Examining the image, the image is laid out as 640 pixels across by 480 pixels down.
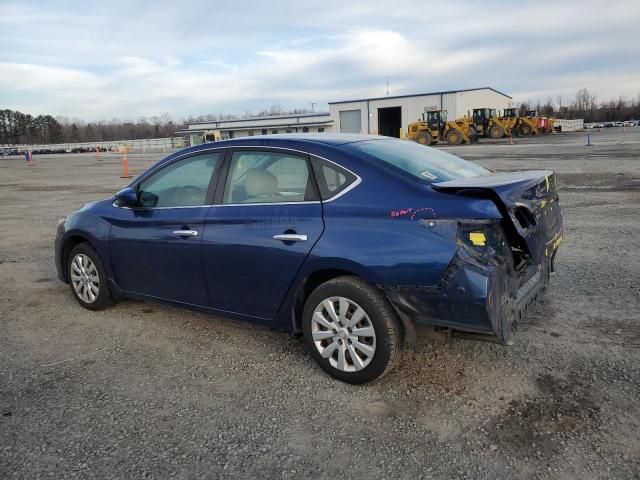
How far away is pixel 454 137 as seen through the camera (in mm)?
41312

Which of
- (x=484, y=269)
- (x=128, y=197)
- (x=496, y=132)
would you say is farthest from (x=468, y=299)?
(x=496, y=132)

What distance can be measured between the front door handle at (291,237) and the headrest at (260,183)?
1.22 ft

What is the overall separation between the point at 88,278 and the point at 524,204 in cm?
393

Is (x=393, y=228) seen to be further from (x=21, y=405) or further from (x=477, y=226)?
(x=21, y=405)

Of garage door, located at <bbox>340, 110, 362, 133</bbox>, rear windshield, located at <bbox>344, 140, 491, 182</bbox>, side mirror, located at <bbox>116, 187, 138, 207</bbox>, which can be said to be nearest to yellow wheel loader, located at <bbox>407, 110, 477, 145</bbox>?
garage door, located at <bbox>340, 110, 362, 133</bbox>

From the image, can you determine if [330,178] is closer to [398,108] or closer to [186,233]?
[186,233]

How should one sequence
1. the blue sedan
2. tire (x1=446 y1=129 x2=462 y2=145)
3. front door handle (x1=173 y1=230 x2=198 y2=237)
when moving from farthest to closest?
tire (x1=446 y1=129 x2=462 y2=145) → front door handle (x1=173 y1=230 x2=198 y2=237) → the blue sedan

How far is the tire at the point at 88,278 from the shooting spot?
4898 mm

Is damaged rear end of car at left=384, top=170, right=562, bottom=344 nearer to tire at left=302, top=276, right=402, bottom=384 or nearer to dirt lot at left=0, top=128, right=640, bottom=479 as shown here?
tire at left=302, top=276, right=402, bottom=384

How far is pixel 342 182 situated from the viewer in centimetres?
349

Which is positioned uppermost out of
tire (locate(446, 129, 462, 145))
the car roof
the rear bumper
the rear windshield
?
tire (locate(446, 129, 462, 145))

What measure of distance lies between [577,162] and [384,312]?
761 inches

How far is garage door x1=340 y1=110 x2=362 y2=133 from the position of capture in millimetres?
61531

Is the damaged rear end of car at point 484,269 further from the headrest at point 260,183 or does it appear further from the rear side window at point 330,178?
the headrest at point 260,183
